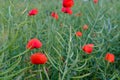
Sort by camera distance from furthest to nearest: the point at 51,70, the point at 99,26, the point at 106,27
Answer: the point at 99,26
the point at 106,27
the point at 51,70

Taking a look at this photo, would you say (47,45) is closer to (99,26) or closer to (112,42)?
(112,42)

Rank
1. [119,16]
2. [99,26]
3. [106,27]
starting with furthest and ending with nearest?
1. [119,16]
2. [99,26]
3. [106,27]

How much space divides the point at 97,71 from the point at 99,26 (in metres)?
0.55

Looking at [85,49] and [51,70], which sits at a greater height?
[85,49]

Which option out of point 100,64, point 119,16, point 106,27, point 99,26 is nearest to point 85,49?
point 100,64

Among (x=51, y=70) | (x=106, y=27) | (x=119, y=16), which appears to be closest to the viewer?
(x=51, y=70)

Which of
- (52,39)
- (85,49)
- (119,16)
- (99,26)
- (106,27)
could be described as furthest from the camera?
(119,16)

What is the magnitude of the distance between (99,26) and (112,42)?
0.32 m

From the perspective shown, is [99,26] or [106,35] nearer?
[106,35]

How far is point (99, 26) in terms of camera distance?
2.36 metres

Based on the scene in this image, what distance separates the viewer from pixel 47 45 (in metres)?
1.85

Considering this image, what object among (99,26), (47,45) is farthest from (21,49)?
(99,26)

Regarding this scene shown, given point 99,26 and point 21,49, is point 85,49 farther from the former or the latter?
point 99,26

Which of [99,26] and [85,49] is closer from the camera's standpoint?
[85,49]
